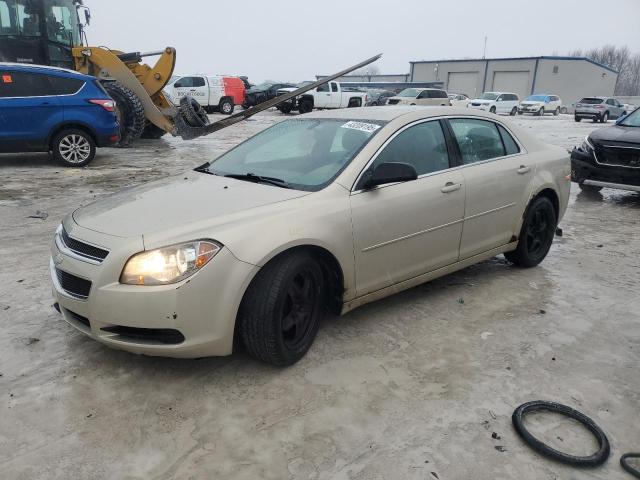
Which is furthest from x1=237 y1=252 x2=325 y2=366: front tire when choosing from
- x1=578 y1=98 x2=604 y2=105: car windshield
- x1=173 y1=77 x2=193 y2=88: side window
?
x1=578 y1=98 x2=604 y2=105: car windshield

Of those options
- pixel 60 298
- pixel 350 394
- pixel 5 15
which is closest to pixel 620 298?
pixel 350 394

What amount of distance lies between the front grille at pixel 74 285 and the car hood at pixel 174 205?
295mm

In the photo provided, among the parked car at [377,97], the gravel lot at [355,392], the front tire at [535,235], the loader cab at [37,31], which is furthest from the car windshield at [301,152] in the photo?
the parked car at [377,97]

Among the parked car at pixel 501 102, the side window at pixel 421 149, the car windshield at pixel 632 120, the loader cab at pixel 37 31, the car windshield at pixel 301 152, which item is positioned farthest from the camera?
the parked car at pixel 501 102

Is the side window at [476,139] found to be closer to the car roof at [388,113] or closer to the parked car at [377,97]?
the car roof at [388,113]

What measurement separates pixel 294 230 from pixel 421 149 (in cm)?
143

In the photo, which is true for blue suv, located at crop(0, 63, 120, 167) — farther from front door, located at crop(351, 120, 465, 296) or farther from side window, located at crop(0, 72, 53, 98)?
front door, located at crop(351, 120, 465, 296)

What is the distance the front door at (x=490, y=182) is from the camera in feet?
13.5

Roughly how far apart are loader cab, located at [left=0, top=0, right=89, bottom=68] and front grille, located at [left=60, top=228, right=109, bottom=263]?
10.6 meters

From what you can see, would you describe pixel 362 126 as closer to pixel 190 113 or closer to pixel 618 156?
pixel 618 156

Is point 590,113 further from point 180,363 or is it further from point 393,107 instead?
point 180,363

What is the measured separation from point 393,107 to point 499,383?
2340 millimetres

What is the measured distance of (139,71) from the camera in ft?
43.1

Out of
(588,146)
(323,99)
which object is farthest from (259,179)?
(323,99)
